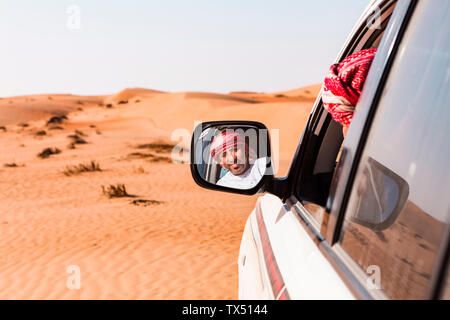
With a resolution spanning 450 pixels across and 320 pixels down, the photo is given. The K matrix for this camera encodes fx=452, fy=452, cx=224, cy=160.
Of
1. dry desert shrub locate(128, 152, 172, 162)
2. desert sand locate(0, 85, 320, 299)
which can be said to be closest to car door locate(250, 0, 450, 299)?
desert sand locate(0, 85, 320, 299)

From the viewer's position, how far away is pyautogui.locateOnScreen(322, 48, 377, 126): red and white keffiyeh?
172cm

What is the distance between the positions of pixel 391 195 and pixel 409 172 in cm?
14

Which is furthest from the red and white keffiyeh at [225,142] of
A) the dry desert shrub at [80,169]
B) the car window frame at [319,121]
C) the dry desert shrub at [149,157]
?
the dry desert shrub at [149,157]

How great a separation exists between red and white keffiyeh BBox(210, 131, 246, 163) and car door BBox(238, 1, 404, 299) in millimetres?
340

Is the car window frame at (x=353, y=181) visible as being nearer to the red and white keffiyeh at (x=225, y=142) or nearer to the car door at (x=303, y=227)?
the car door at (x=303, y=227)

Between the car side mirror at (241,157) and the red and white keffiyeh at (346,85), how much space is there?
33cm

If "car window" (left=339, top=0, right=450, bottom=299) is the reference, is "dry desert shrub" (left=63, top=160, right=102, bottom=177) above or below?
below

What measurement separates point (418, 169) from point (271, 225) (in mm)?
1146

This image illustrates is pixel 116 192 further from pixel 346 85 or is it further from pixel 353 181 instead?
pixel 353 181

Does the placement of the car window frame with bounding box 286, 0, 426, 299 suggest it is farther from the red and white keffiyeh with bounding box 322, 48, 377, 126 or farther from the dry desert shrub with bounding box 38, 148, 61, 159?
the dry desert shrub with bounding box 38, 148, 61, 159

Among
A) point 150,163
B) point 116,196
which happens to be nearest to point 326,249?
point 116,196

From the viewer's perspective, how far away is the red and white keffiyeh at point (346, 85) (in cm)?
172

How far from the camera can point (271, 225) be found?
212cm
